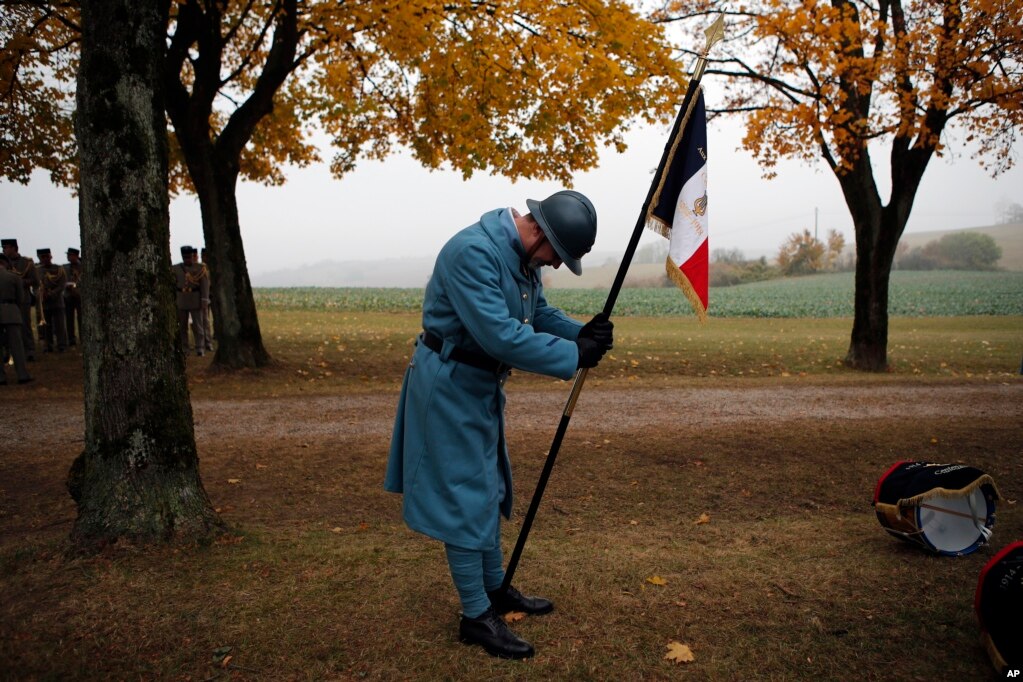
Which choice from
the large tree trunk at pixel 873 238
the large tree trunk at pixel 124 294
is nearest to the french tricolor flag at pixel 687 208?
the large tree trunk at pixel 124 294

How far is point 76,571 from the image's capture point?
4355 mm

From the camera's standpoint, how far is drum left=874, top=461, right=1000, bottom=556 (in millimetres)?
4664

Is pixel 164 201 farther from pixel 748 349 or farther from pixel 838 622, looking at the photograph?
pixel 748 349

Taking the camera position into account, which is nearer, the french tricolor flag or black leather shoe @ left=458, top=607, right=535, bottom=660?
black leather shoe @ left=458, top=607, right=535, bottom=660

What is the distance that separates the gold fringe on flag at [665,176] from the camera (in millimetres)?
3820

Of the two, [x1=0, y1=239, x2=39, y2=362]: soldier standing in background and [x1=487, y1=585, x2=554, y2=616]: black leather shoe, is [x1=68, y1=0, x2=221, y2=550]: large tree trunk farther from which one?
[x1=0, y1=239, x2=39, y2=362]: soldier standing in background

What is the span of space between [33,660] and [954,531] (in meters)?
4.95

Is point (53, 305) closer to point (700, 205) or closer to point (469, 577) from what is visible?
point (469, 577)

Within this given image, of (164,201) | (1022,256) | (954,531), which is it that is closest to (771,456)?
(954,531)

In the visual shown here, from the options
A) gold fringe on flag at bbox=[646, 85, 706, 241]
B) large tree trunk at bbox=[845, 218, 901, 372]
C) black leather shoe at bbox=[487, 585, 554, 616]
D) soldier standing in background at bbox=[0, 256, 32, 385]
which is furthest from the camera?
large tree trunk at bbox=[845, 218, 901, 372]

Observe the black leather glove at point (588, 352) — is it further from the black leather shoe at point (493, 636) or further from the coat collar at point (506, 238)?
the black leather shoe at point (493, 636)

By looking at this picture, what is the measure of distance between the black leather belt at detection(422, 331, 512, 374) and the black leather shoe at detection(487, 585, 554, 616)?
1226mm

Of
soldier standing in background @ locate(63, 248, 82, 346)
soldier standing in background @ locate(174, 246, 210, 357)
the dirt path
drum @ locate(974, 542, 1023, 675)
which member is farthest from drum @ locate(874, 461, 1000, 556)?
soldier standing in background @ locate(63, 248, 82, 346)

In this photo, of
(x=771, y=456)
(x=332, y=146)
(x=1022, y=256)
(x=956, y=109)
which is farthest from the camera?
(x=1022, y=256)
